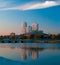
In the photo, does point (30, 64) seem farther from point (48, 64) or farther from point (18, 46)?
point (18, 46)

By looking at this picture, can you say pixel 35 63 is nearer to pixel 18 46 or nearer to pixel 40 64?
pixel 40 64

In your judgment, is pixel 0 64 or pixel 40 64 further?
pixel 40 64

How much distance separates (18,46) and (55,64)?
948 centimetres

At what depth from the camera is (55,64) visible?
7312 millimetres

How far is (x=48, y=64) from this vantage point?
24.2ft

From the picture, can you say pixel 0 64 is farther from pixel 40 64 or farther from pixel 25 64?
pixel 40 64

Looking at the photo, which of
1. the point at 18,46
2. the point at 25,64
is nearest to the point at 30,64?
the point at 25,64

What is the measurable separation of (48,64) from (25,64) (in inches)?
31.5

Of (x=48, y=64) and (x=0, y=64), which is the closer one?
(x=0, y=64)

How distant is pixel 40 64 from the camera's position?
7512 millimetres

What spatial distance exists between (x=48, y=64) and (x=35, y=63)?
0.55 meters

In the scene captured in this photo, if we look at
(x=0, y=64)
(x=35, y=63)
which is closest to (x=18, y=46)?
(x=35, y=63)

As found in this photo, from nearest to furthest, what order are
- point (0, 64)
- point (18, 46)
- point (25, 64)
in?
point (0, 64)
point (25, 64)
point (18, 46)

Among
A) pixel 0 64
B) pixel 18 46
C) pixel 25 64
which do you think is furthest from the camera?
pixel 18 46
